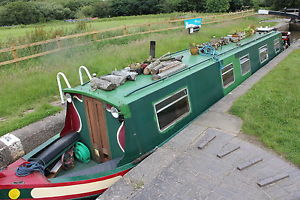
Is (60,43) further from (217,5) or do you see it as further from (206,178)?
(217,5)

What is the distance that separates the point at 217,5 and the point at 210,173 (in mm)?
34091

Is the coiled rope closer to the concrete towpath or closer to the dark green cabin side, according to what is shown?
the dark green cabin side

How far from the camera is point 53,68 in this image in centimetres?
990

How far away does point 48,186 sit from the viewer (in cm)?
393

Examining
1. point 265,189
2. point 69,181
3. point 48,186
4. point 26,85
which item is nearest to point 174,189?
point 265,189

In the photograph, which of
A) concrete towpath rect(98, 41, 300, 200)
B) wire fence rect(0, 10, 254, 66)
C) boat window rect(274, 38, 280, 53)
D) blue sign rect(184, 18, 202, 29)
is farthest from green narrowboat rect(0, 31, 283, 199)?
blue sign rect(184, 18, 202, 29)

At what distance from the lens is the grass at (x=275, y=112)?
4.62 m

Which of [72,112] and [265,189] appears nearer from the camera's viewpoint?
[265,189]

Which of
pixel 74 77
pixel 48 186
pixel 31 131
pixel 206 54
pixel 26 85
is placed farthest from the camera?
pixel 74 77

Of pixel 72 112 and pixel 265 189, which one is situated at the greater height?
pixel 72 112

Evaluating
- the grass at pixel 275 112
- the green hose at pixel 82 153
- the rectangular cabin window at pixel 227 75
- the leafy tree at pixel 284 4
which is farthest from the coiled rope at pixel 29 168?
the leafy tree at pixel 284 4

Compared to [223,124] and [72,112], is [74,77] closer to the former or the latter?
[72,112]

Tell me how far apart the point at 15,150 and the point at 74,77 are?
4.13 metres

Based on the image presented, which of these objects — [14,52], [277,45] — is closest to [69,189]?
[14,52]
